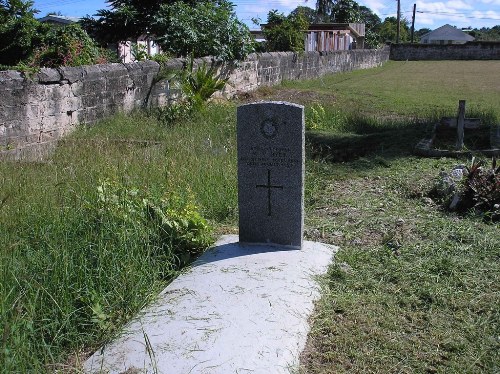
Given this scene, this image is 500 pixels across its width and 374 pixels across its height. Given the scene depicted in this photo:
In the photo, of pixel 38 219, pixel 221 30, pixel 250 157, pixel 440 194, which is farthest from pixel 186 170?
pixel 221 30

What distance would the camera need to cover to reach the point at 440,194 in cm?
673

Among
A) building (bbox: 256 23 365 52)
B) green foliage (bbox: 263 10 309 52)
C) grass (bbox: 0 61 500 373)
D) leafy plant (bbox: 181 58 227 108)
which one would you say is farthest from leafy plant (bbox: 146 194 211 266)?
green foliage (bbox: 263 10 309 52)

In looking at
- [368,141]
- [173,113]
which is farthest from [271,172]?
[173,113]

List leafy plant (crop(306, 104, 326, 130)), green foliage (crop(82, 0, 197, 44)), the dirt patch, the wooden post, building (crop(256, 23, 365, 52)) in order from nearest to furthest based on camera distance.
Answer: the wooden post → leafy plant (crop(306, 104, 326, 130)) → the dirt patch → green foliage (crop(82, 0, 197, 44)) → building (crop(256, 23, 365, 52))

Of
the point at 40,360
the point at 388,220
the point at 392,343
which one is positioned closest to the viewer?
the point at 40,360

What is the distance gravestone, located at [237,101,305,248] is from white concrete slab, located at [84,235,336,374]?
0.82ft

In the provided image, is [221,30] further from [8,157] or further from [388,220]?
[388,220]

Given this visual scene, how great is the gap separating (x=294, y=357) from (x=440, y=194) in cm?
381

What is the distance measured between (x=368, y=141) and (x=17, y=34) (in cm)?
934

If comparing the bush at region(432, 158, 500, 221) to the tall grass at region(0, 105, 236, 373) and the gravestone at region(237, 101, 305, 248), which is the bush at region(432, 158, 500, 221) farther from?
the tall grass at region(0, 105, 236, 373)

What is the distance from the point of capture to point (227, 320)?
388 centimetres

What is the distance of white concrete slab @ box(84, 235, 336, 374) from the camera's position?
11.2 feet

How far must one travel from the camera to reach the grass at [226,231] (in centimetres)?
360

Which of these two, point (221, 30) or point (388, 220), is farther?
point (221, 30)
